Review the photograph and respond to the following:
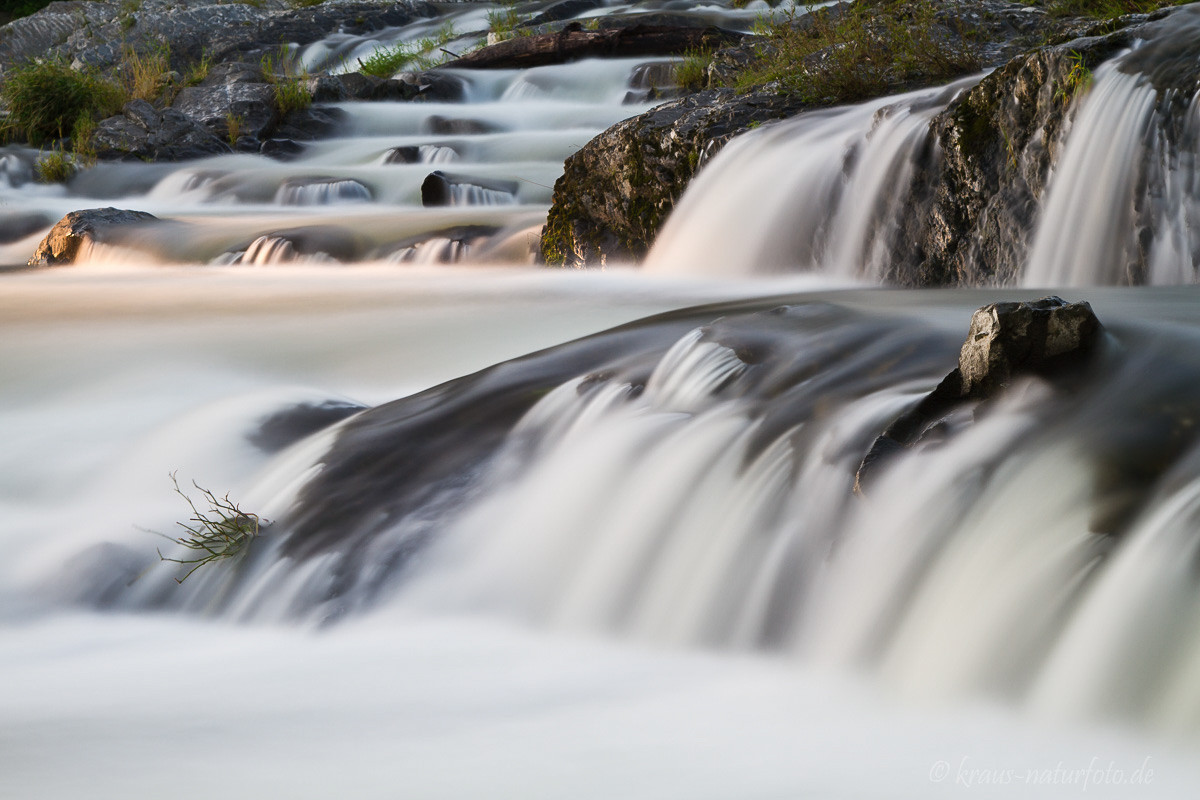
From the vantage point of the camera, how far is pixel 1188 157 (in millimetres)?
3914

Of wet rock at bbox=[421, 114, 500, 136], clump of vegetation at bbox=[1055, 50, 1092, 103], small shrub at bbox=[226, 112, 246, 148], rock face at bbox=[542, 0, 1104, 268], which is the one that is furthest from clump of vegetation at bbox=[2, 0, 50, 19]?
clump of vegetation at bbox=[1055, 50, 1092, 103]

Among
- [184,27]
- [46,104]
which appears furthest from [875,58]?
[184,27]

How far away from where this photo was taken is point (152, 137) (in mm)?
11664

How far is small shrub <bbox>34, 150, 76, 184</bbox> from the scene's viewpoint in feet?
35.4

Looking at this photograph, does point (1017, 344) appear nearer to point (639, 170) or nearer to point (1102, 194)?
point (1102, 194)

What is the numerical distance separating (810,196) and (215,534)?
342 cm

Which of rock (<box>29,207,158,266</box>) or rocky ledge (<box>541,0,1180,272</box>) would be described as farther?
rock (<box>29,207,158,266</box>)

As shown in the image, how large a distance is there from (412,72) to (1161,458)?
12702 mm

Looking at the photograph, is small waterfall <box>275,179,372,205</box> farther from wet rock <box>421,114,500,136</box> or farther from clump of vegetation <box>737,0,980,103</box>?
clump of vegetation <box>737,0,980,103</box>

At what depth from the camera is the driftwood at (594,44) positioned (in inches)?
540

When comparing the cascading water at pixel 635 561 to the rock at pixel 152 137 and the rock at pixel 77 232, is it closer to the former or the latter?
the rock at pixel 77 232

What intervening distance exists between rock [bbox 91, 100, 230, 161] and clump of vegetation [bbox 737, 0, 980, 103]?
6979 millimetres

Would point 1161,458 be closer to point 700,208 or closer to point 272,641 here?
point 272,641

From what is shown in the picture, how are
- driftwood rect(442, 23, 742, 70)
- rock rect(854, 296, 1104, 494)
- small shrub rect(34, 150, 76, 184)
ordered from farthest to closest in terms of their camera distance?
driftwood rect(442, 23, 742, 70), small shrub rect(34, 150, 76, 184), rock rect(854, 296, 1104, 494)
